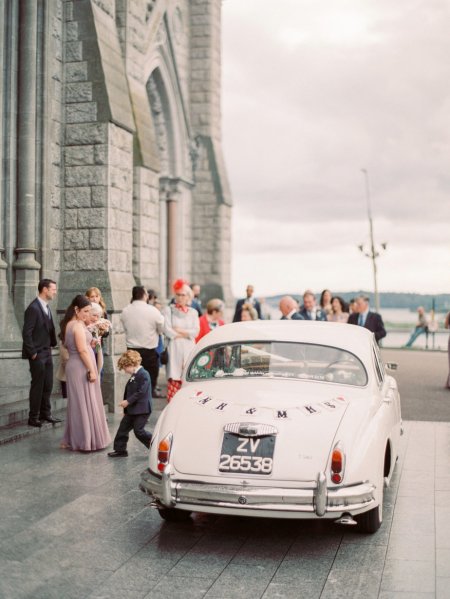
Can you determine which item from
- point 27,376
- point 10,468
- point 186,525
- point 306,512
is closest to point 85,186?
point 27,376

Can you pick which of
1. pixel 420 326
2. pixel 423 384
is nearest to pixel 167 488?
pixel 423 384

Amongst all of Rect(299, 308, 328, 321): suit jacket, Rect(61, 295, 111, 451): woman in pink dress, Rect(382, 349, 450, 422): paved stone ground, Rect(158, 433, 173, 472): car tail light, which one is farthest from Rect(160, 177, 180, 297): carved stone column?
Rect(158, 433, 173, 472): car tail light

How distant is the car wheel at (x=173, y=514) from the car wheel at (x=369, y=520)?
51.2 inches

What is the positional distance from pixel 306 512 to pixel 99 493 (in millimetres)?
2452

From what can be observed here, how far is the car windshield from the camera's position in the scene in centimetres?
671

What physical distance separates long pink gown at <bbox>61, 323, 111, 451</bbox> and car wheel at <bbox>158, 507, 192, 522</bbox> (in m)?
3.06

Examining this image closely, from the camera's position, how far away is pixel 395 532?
20.4ft

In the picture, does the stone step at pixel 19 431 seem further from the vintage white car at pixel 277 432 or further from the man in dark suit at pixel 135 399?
the vintage white car at pixel 277 432

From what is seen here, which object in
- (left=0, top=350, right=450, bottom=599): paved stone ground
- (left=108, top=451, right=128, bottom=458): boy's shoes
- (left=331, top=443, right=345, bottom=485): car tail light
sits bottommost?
(left=108, top=451, right=128, bottom=458): boy's shoes

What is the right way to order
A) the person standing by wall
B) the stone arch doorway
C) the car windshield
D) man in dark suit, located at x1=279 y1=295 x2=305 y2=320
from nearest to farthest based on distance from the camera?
1. the car windshield
2. the person standing by wall
3. man in dark suit, located at x1=279 y1=295 x2=305 y2=320
4. the stone arch doorway

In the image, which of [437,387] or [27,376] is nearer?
[27,376]

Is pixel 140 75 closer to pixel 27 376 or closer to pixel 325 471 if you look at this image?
pixel 27 376

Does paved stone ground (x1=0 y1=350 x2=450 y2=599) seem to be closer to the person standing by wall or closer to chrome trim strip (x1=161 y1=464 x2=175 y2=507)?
chrome trim strip (x1=161 y1=464 x2=175 y2=507)

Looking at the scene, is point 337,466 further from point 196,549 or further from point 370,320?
point 370,320
